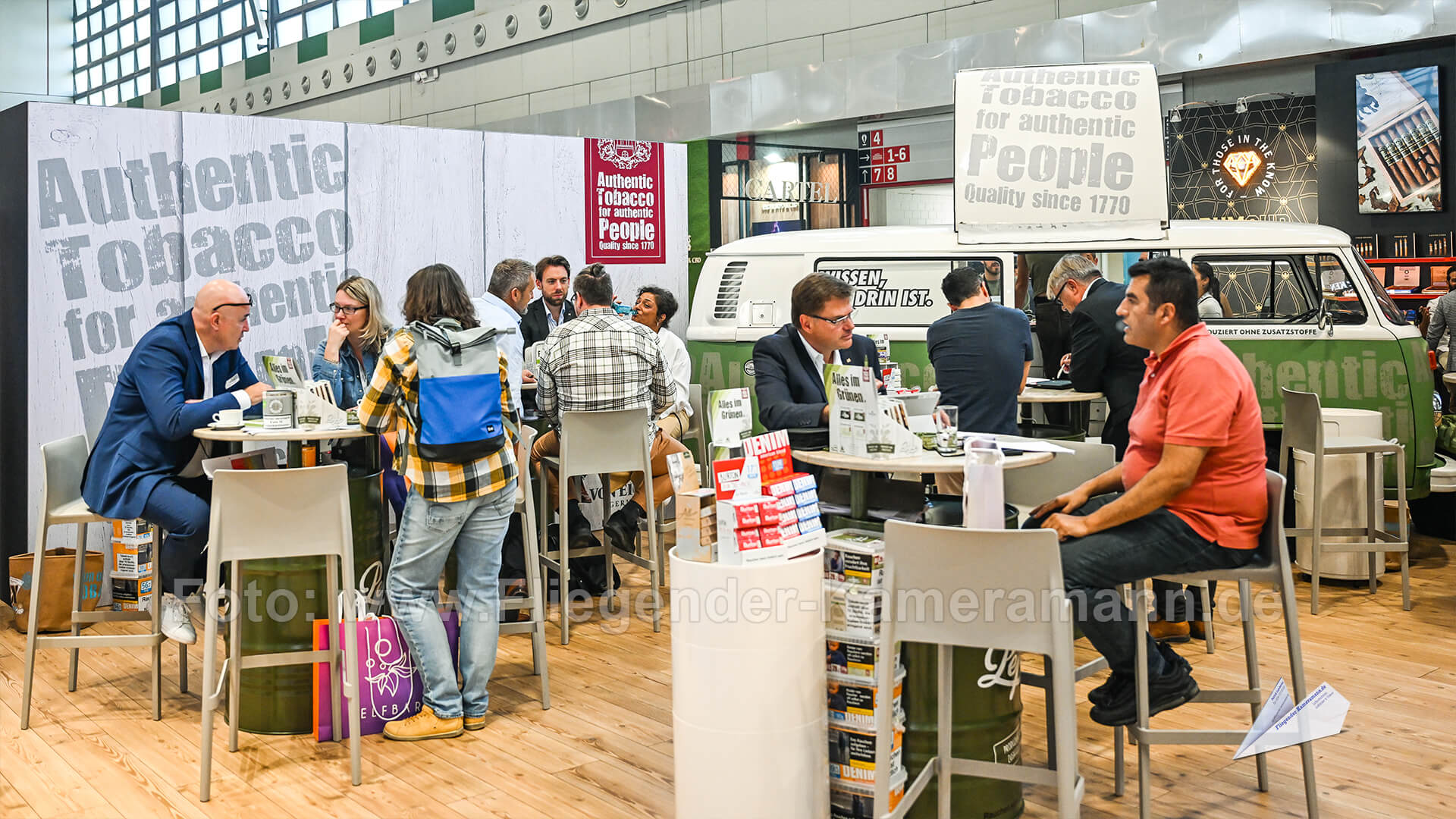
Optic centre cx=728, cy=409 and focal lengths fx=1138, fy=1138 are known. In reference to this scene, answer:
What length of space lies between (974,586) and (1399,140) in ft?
24.7

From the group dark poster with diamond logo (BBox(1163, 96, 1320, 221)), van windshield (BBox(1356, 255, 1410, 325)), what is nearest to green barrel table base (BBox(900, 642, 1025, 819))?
van windshield (BBox(1356, 255, 1410, 325))

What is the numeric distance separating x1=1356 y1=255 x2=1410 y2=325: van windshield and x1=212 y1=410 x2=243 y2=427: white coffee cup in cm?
549

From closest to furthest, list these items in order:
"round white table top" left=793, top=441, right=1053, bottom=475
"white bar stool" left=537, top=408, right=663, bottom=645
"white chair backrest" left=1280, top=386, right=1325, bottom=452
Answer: "round white table top" left=793, top=441, right=1053, bottom=475 → "white bar stool" left=537, top=408, right=663, bottom=645 → "white chair backrest" left=1280, top=386, right=1325, bottom=452

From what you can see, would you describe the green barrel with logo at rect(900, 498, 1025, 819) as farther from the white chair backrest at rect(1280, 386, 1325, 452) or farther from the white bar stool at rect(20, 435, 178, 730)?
the white chair backrest at rect(1280, 386, 1325, 452)

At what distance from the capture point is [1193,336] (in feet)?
10.1

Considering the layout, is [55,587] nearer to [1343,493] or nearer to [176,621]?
[176,621]

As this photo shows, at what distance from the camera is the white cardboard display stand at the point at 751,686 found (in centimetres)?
279

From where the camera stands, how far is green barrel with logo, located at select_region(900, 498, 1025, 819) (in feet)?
9.64

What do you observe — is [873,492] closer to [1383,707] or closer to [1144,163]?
[1383,707]

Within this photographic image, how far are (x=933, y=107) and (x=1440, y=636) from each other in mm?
6711

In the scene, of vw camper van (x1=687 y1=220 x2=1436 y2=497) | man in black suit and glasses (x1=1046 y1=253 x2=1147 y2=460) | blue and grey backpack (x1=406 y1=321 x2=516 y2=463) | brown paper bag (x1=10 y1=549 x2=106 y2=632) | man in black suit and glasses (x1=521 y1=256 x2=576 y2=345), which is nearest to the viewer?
blue and grey backpack (x1=406 y1=321 x2=516 y2=463)

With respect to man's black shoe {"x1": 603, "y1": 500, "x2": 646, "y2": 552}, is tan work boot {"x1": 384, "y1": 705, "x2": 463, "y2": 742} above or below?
below

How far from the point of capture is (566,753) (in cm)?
364

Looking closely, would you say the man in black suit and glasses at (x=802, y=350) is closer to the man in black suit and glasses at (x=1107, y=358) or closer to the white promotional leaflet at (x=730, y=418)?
the white promotional leaflet at (x=730, y=418)
